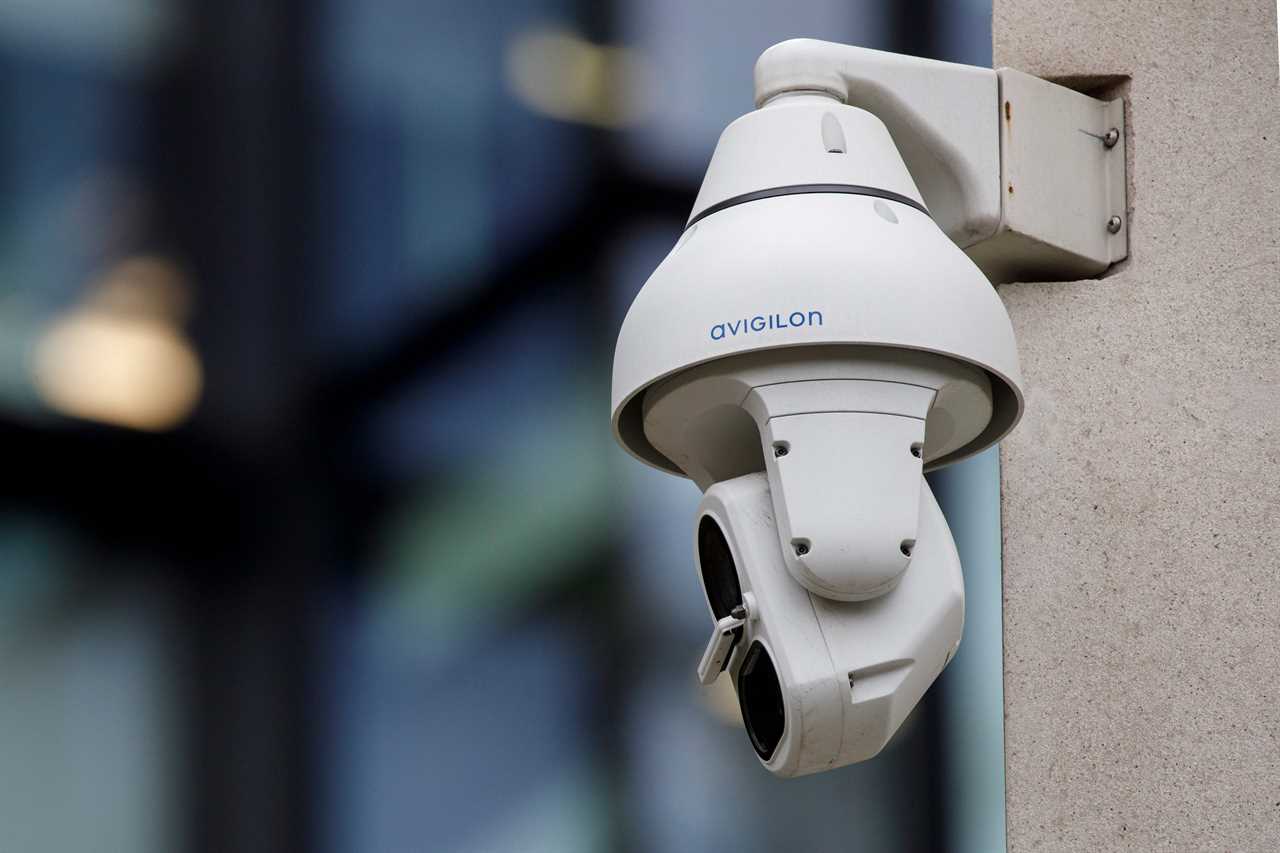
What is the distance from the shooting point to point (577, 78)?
1375mm

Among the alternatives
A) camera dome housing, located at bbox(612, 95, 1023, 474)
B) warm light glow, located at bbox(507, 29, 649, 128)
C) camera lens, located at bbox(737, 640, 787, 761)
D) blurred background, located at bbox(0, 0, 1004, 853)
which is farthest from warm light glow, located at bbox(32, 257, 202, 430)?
camera lens, located at bbox(737, 640, 787, 761)

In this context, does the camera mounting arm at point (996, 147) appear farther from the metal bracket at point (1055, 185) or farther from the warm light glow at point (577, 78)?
the warm light glow at point (577, 78)

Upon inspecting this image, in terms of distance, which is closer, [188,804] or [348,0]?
[188,804]

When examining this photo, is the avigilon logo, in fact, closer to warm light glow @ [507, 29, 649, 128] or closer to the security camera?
the security camera

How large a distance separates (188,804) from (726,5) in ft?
2.60

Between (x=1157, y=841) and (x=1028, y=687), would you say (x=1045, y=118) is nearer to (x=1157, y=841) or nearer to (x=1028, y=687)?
(x=1028, y=687)

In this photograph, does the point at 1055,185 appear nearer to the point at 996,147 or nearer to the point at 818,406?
the point at 996,147

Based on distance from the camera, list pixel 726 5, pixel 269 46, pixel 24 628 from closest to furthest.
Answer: pixel 24 628 < pixel 269 46 < pixel 726 5

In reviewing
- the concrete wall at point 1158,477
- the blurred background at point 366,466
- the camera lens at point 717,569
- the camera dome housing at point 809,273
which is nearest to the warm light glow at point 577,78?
the blurred background at point 366,466

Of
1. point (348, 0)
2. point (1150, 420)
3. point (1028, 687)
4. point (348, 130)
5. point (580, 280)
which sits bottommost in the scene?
point (1028, 687)

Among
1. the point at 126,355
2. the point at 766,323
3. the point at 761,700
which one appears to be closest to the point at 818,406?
the point at 766,323

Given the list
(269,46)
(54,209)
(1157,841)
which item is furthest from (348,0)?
(1157,841)

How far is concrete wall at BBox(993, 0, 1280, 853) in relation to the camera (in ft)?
3.88

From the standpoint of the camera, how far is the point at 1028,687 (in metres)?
1.21
